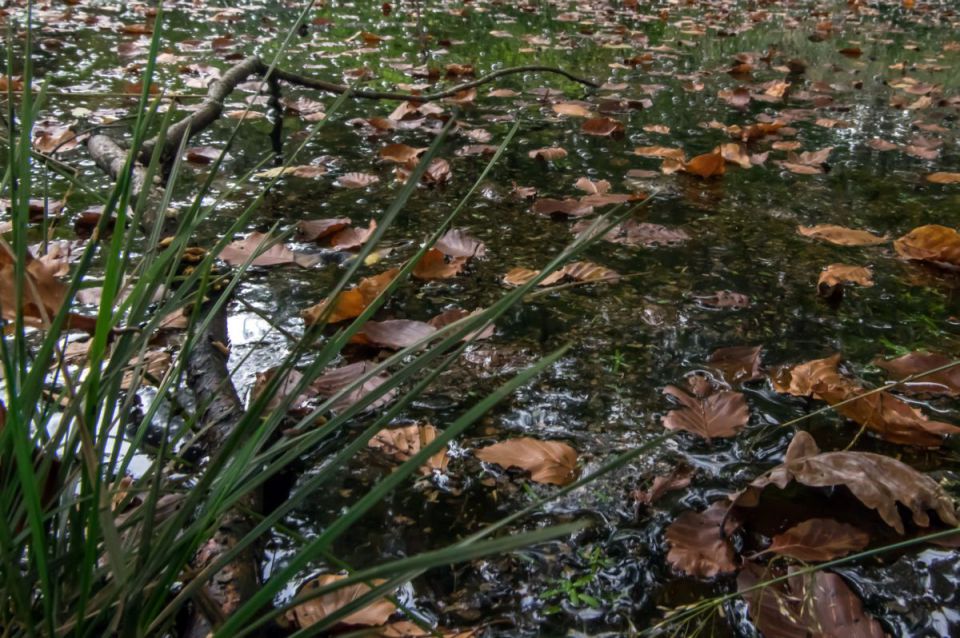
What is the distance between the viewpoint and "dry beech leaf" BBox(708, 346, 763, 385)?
49.3 inches

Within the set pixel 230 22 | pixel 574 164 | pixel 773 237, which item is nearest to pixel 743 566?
pixel 773 237

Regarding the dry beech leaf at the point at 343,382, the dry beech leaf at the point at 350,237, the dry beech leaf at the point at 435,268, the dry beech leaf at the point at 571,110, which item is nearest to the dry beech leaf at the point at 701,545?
the dry beech leaf at the point at 343,382

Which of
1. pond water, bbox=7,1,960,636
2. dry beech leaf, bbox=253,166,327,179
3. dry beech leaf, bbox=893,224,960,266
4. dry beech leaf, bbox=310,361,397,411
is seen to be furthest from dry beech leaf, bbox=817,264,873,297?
dry beech leaf, bbox=253,166,327,179

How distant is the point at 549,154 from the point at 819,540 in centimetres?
176

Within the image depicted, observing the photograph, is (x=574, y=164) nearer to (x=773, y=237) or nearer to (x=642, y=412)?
(x=773, y=237)

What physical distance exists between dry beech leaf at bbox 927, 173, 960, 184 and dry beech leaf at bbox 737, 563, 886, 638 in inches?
74.5

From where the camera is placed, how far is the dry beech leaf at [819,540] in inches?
34.3

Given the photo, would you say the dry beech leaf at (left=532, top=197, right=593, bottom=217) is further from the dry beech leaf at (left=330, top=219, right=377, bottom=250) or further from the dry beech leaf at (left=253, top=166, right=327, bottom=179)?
the dry beech leaf at (left=253, top=166, right=327, bottom=179)

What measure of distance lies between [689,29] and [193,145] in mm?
4299

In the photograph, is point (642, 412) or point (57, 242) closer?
point (642, 412)

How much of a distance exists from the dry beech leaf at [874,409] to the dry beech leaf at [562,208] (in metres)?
0.88

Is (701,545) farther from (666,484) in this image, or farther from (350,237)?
(350,237)

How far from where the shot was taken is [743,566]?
0.87m

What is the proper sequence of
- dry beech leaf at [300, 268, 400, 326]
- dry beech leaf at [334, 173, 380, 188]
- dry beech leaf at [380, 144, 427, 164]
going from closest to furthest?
dry beech leaf at [300, 268, 400, 326], dry beech leaf at [334, 173, 380, 188], dry beech leaf at [380, 144, 427, 164]
